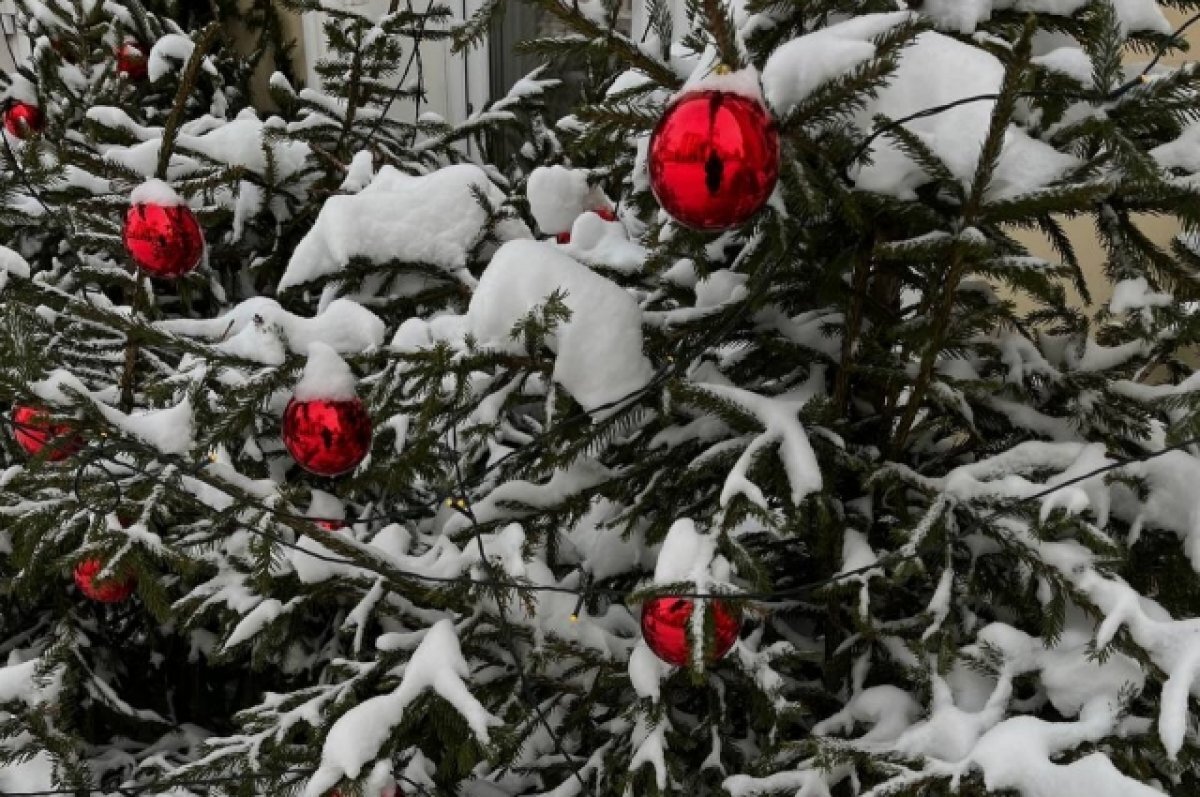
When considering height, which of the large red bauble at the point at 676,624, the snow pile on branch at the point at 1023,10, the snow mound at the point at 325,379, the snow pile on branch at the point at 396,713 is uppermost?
the snow pile on branch at the point at 1023,10

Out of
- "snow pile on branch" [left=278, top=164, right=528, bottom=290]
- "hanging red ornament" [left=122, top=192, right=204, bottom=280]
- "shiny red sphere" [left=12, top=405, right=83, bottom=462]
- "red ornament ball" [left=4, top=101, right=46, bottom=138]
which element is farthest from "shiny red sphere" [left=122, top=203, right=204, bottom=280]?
"red ornament ball" [left=4, top=101, right=46, bottom=138]

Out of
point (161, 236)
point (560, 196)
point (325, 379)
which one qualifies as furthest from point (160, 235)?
point (560, 196)

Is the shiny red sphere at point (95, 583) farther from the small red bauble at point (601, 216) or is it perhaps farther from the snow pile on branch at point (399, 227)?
the small red bauble at point (601, 216)

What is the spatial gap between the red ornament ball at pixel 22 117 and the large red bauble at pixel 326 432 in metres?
1.79

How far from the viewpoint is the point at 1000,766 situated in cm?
80

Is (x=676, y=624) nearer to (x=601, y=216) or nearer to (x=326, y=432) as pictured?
(x=326, y=432)

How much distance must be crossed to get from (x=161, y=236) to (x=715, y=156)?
0.99m

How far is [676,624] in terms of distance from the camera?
0.87 metres

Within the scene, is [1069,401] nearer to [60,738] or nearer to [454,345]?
[454,345]

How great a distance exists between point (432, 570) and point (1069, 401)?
0.84 m

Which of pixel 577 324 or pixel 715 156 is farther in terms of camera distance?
pixel 577 324

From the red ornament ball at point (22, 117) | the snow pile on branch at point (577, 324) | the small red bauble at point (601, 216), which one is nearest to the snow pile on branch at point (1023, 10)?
the snow pile on branch at point (577, 324)

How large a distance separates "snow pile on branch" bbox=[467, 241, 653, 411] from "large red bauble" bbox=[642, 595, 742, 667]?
0.26 m

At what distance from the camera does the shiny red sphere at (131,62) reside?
2.58 meters
